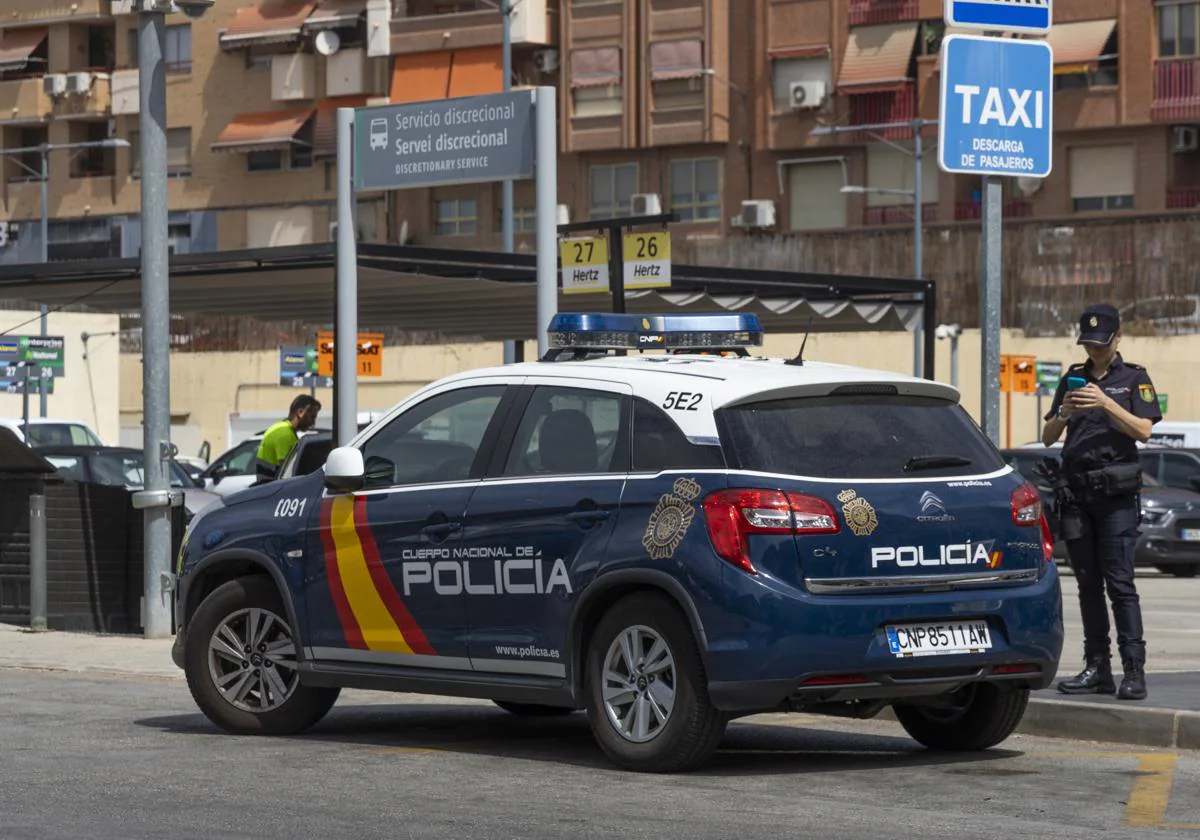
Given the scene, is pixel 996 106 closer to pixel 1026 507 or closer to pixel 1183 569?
pixel 1026 507

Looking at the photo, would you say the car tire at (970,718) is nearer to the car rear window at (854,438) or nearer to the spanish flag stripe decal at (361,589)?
the car rear window at (854,438)

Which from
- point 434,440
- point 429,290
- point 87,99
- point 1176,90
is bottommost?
point 434,440

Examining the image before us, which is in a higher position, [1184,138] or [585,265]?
[1184,138]

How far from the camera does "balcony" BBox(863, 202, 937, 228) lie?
2399 inches

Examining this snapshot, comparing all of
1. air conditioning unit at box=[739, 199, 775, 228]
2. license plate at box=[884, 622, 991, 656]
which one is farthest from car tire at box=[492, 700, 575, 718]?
air conditioning unit at box=[739, 199, 775, 228]

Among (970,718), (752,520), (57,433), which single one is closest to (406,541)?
(752,520)

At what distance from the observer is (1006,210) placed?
60.2m

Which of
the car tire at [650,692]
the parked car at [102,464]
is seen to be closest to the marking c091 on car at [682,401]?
the car tire at [650,692]

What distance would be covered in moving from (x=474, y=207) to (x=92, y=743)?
2313 inches

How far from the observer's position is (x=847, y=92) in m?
61.6

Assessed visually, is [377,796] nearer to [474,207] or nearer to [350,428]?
[350,428]

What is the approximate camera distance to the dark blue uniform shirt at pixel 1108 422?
11.1 meters

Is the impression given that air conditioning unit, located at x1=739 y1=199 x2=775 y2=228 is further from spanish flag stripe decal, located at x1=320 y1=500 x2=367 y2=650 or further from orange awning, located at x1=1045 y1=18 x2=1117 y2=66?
spanish flag stripe decal, located at x1=320 y1=500 x2=367 y2=650

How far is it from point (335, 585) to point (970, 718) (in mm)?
2821
